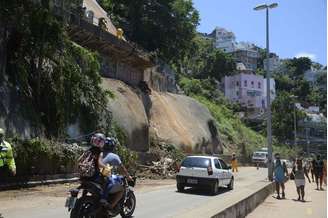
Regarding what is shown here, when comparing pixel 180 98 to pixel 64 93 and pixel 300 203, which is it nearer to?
pixel 64 93

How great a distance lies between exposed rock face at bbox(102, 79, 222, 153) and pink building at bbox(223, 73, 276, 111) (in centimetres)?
5990

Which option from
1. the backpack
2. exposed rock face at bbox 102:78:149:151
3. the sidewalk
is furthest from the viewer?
exposed rock face at bbox 102:78:149:151

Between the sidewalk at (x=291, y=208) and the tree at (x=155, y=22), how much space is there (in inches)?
1247

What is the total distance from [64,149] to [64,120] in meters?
2.64

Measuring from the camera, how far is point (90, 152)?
32.1 ft

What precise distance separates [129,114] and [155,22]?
19.2 metres

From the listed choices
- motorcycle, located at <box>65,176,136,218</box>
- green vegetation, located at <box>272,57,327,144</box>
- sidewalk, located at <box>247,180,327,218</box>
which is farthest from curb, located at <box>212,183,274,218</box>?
green vegetation, located at <box>272,57,327,144</box>

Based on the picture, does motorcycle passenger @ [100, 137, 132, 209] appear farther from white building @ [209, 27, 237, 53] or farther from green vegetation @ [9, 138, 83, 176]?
white building @ [209, 27, 237, 53]

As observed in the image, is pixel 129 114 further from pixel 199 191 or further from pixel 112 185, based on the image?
pixel 112 185

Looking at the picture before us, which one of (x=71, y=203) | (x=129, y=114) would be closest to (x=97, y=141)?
(x=71, y=203)

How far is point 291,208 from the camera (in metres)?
18.3

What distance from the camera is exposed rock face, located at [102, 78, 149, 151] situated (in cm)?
3378

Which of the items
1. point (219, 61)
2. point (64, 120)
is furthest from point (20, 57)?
point (219, 61)

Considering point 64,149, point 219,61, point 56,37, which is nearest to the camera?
point 64,149
